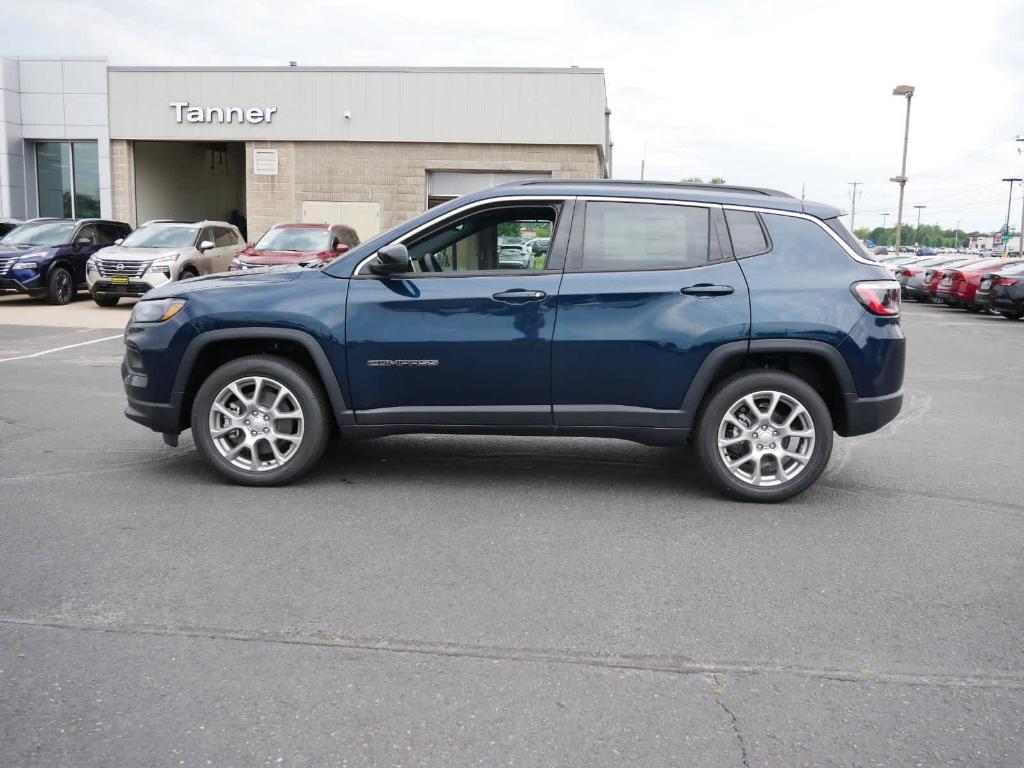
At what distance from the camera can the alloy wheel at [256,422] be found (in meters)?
5.81

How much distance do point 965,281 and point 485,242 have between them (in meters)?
21.7

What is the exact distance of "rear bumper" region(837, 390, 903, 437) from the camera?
5727 millimetres

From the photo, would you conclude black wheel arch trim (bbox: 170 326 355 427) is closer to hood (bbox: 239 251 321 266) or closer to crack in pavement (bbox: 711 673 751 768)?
crack in pavement (bbox: 711 673 751 768)

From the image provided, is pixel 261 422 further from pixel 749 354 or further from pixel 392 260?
pixel 749 354

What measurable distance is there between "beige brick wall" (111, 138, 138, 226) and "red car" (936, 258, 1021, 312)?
2475cm

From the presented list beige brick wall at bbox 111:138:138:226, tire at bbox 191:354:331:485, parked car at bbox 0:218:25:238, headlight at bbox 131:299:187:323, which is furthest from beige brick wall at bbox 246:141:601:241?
tire at bbox 191:354:331:485

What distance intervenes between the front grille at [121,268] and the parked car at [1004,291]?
1837cm

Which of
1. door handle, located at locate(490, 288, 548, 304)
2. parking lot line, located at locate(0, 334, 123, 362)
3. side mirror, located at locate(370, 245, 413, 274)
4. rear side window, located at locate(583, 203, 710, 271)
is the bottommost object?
parking lot line, located at locate(0, 334, 123, 362)

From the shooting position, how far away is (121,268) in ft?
62.1

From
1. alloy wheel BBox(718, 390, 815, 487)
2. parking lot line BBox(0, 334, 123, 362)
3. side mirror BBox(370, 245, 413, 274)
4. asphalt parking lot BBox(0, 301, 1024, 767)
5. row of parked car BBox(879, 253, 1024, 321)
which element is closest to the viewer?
asphalt parking lot BBox(0, 301, 1024, 767)

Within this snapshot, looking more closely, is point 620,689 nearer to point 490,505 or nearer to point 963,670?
point 963,670

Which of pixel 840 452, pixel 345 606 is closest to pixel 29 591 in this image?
pixel 345 606

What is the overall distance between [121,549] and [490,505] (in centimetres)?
197

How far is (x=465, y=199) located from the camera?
19.3 ft
